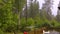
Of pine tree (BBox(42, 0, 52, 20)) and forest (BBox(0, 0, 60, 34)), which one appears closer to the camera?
forest (BBox(0, 0, 60, 34))

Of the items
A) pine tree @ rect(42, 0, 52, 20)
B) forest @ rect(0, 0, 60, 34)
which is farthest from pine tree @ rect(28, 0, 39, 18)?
pine tree @ rect(42, 0, 52, 20)

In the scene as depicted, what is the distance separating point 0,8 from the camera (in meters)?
6.61

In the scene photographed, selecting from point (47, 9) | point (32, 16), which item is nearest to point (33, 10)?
point (32, 16)

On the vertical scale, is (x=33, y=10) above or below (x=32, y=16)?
above

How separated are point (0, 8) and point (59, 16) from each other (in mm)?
7997

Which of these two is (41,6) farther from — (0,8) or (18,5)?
(0,8)

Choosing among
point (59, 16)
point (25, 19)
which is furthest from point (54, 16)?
point (25, 19)

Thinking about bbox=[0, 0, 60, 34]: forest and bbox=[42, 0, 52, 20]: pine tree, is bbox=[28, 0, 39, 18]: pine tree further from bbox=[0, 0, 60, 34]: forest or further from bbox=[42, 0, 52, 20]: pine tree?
bbox=[42, 0, 52, 20]: pine tree

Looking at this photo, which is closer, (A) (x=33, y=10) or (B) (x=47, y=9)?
(A) (x=33, y=10)

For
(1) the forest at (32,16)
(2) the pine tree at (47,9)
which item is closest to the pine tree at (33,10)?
(1) the forest at (32,16)

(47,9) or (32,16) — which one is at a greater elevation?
(47,9)

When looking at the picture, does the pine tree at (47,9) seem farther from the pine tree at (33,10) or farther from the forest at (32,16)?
the pine tree at (33,10)

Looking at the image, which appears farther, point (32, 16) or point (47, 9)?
point (47, 9)

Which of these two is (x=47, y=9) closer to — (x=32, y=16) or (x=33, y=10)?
(x=33, y=10)
